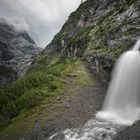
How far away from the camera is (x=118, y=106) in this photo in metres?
47.4

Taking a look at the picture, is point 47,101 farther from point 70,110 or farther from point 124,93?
point 124,93

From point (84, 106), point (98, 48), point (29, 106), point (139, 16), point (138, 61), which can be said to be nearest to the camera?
point (84, 106)

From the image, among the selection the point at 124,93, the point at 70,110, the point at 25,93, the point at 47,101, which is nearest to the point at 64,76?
the point at 25,93

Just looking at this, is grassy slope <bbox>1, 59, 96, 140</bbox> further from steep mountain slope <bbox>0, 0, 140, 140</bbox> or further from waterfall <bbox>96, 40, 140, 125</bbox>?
waterfall <bbox>96, 40, 140, 125</bbox>

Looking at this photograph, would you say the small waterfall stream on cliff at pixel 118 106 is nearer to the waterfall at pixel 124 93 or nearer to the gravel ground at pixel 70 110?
the waterfall at pixel 124 93

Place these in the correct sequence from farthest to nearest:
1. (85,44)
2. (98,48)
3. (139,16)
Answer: (85,44)
(98,48)
(139,16)

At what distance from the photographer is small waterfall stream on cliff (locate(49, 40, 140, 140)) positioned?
36656 millimetres

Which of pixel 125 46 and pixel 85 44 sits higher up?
pixel 85 44

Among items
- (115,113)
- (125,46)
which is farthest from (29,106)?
(125,46)

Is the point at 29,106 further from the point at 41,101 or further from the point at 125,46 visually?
the point at 125,46

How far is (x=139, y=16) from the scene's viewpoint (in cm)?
7375

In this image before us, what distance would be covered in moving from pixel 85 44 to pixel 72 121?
198 ft

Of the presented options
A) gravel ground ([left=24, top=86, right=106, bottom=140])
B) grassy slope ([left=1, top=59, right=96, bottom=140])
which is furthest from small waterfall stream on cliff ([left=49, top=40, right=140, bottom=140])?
grassy slope ([left=1, top=59, right=96, bottom=140])

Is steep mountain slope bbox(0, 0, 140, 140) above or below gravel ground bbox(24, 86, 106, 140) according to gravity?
above
